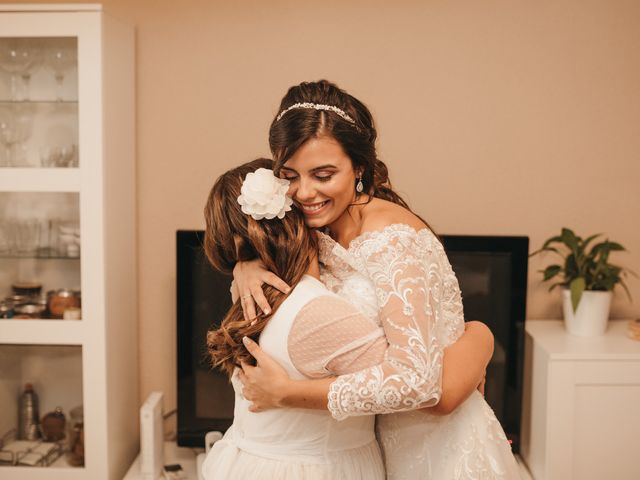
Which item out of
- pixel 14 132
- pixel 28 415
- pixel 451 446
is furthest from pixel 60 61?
pixel 451 446

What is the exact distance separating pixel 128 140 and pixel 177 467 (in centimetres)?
127

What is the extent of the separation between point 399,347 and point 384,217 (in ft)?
1.00

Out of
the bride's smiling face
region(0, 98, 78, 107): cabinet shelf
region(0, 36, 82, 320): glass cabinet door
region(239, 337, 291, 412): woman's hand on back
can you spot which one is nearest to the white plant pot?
the bride's smiling face

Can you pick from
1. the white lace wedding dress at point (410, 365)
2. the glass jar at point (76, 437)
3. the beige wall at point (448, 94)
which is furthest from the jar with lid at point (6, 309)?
the white lace wedding dress at point (410, 365)

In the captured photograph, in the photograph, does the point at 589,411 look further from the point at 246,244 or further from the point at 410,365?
the point at 246,244

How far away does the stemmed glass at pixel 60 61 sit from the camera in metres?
2.33

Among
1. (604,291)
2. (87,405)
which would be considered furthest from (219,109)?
(604,291)

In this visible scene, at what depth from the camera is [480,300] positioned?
246 cm

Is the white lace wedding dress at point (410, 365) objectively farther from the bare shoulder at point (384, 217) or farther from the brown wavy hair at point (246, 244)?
the brown wavy hair at point (246, 244)

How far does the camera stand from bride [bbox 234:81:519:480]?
1235mm

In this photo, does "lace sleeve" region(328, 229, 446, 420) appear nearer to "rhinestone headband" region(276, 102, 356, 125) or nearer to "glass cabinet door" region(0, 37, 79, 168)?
"rhinestone headband" region(276, 102, 356, 125)

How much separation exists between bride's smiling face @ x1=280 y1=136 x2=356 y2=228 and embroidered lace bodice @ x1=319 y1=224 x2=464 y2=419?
0.37 ft

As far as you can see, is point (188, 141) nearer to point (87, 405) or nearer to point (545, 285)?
point (87, 405)

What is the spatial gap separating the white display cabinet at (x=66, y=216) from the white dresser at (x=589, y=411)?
154 cm
